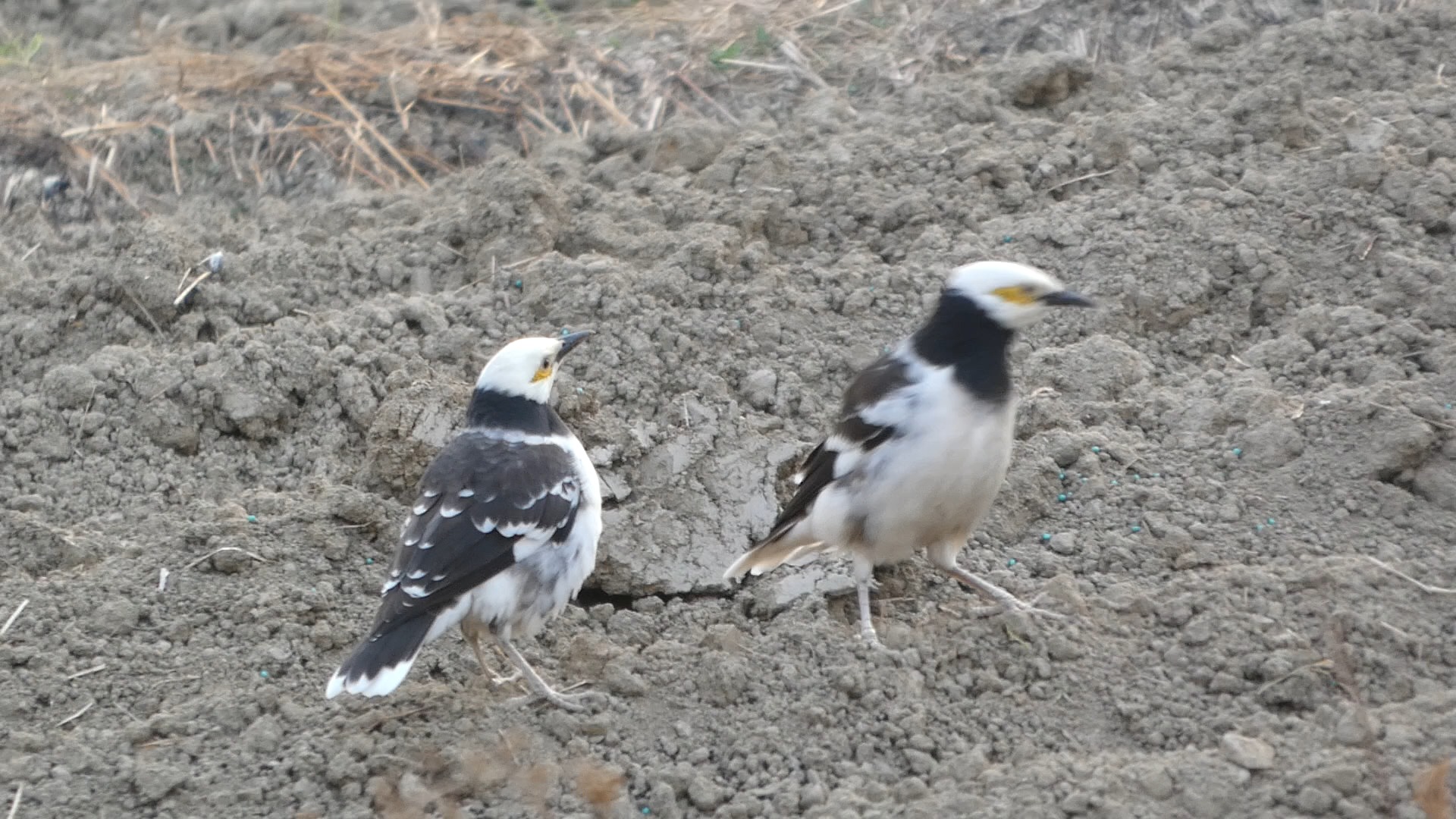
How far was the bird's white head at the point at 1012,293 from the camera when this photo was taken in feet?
19.5

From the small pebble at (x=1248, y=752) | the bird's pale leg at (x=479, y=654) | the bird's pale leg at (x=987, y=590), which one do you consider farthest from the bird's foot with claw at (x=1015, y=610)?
the bird's pale leg at (x=479, y=654)

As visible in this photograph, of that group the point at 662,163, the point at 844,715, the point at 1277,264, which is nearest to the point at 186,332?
the point at 662,163

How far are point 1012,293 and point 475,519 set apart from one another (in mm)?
2163

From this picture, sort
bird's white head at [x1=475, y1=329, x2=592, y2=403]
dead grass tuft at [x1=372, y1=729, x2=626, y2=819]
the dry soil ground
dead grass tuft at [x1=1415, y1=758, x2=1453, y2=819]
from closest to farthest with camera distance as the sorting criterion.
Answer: dead grass tuft at [x1=1415, y1=758, x2=1453, y2=819] < dead grass tuft at [x1=372, y1=729, x2=626, y2=819] < the dry soil ground < bird's white head at [x1=475, y1=329, x2=592, y2=403]

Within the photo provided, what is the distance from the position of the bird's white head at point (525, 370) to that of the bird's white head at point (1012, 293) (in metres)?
1.68

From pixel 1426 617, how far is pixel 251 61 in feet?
25.9

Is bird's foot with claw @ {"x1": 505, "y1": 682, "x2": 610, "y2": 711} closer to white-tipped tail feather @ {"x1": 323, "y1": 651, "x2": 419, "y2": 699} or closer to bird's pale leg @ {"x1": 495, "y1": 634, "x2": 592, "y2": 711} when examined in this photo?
bird's pale leg @ {"x1": 495, "y1": 634, "x2": 592, "y2": 711}

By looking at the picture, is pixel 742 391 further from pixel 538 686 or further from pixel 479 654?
pixel 538 686

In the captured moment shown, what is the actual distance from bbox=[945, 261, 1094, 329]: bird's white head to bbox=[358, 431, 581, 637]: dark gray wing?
67.1 inches

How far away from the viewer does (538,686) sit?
592 cm

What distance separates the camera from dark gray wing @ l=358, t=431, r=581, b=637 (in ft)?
19.0

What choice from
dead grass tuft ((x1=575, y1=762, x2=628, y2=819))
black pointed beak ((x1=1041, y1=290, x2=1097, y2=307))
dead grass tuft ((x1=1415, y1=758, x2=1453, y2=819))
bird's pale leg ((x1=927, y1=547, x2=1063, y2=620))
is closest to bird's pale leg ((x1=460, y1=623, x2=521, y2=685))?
dead grass tuft ((x1=575, y1=762, x2=628, y2=819))

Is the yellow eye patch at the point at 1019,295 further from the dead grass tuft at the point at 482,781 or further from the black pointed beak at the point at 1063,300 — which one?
the dead grass tuft at the point at 482,781

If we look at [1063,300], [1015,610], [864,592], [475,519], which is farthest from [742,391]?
[1015,610]
